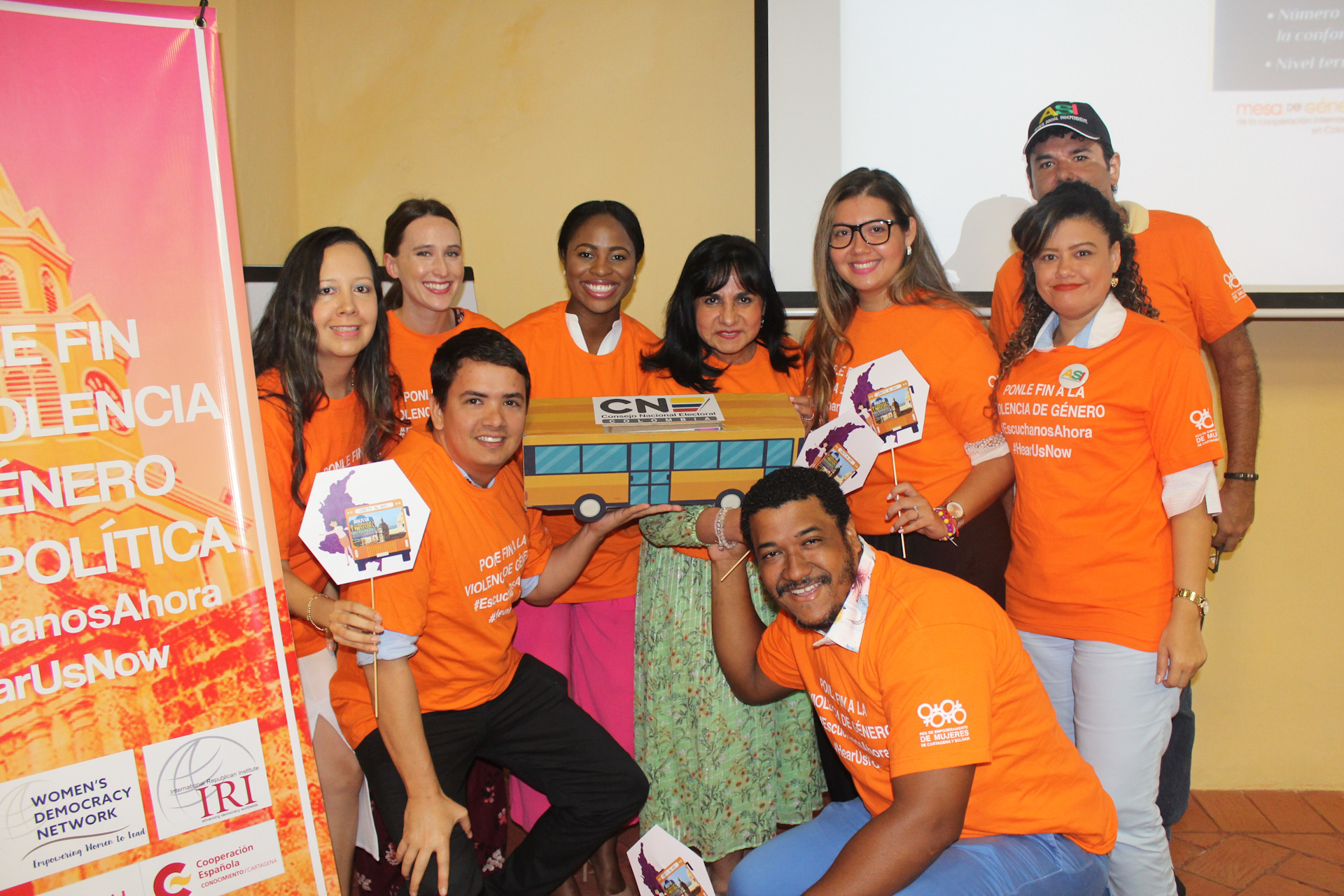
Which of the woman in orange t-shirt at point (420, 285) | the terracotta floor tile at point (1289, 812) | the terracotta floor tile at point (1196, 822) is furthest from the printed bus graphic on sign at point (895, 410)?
the terracotta floor tile at point (1289, 812)

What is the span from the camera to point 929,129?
307 cm

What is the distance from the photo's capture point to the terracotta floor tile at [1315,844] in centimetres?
279

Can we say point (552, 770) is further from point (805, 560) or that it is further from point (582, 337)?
point (582, 337)

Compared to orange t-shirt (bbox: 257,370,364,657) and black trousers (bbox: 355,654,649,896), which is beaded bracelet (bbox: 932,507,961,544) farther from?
orange t-shirt (bbox: 257,370,364,657)

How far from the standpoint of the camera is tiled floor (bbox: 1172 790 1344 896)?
8.59 feet

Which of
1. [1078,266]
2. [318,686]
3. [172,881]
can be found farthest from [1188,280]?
[172,881]

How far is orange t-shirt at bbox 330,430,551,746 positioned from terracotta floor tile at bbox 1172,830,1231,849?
249 centimetres

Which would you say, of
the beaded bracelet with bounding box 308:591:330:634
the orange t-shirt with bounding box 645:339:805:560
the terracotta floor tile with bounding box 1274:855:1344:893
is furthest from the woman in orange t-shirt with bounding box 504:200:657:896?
the terracotta floor tile with bounding box 1274:855:1344:893

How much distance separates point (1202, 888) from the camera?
261 cm

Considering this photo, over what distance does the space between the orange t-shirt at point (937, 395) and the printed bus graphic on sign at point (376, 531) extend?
3.85 ft

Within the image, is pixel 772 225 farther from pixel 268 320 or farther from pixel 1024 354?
pixel 268 320

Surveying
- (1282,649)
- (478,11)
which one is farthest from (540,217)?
(1282,649)

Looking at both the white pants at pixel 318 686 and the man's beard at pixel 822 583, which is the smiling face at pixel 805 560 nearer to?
the man's beard at pixel 822 583

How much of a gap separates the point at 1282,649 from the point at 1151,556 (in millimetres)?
1803
